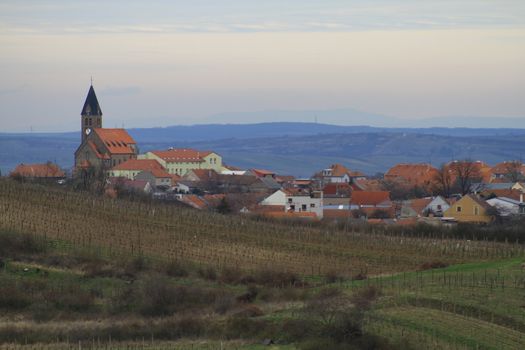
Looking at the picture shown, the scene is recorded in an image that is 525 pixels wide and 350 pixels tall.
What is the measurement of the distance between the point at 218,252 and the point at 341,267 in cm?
565

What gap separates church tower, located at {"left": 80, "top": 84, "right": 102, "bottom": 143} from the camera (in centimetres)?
16400

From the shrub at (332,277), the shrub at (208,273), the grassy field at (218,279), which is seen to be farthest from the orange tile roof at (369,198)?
the shrub at (208,273)

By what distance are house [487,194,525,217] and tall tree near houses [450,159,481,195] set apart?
62.4 feet

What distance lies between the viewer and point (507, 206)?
9156 cm

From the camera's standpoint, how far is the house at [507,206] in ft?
288

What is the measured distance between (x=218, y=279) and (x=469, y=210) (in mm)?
46564

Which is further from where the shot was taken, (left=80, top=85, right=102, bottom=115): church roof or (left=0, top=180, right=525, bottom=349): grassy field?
(left=80, top=85, right=102, bottom=115): church roof

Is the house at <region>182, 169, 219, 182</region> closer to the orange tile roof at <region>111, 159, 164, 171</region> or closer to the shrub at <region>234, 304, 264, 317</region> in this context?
the orange tile roof at <region>111, 159, 164, 171</region>

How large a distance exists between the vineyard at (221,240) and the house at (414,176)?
224 feet

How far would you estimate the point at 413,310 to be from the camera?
32875mm

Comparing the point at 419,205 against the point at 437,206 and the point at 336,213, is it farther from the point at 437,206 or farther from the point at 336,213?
the point at 336,213

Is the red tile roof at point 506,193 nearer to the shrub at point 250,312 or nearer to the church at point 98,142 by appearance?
the church at point 98,142

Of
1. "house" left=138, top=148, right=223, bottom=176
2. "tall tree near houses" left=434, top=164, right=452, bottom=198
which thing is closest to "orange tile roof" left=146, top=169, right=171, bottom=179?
"house" left=138, top=148, right=223, bottom=176

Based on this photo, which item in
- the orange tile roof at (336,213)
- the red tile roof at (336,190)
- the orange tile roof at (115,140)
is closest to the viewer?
the orange tile roof at (336,213)
